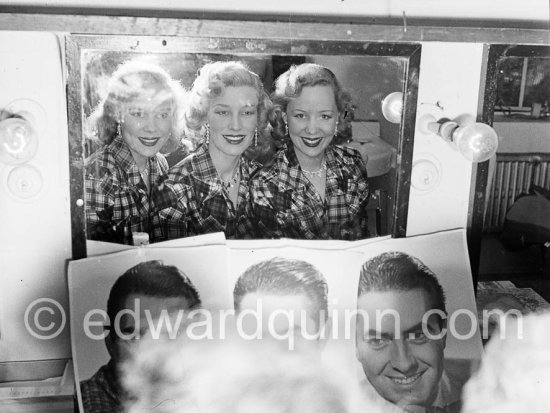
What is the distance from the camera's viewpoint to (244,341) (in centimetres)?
177

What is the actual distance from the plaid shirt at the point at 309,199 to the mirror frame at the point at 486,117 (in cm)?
32

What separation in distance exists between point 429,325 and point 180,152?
83cm

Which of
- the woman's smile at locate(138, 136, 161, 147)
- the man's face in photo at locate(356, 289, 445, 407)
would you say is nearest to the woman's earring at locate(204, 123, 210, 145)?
the woman's smile at locate(138, 136, 161, 147)

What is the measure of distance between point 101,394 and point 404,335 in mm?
818

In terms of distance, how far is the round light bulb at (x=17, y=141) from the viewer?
1.59 meters

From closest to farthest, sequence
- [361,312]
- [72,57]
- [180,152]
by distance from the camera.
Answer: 1. [72,57]
2. [180,152]
3. [361,312]

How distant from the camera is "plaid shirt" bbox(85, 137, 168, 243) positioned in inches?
65.9

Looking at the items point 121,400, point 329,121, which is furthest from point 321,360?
point 329,121

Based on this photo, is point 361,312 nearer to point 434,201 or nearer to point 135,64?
point 434,201

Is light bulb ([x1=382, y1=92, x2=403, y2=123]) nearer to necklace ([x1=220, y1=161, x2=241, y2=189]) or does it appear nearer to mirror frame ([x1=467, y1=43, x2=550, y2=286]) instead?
mirror frame ([x1=467, y1=43, x2=550, y2=286])

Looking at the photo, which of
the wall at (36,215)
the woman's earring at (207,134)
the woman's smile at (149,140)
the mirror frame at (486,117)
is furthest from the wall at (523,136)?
the wall at (36,215)

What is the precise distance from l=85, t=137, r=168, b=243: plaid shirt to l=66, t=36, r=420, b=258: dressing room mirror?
0.02 meters

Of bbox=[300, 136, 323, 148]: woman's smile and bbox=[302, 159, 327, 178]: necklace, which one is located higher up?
bbox=[300, 136, 323, 148]: woman's smile

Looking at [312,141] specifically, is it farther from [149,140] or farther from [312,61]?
[149,140]
